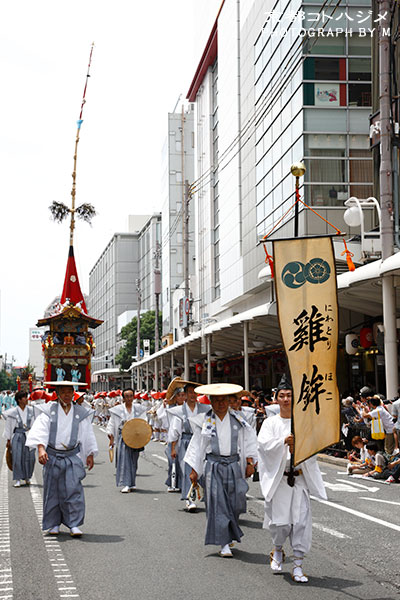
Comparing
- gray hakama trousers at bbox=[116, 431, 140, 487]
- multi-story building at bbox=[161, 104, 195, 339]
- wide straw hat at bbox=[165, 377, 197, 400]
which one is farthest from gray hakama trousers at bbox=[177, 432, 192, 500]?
multi-story building at bbox=[161, 104, 195, 339]

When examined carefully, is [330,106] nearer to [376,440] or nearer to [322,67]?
[322,67]

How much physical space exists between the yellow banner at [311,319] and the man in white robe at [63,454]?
2907 mm

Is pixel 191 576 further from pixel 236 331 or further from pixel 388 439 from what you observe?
pixel 236 331

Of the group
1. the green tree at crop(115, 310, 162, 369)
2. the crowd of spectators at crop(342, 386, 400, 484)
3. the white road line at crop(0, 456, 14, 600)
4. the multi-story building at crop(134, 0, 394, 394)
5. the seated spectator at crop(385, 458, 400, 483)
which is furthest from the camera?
the green tree at crop(115, 310, 162, 369)

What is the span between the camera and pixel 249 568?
742cm

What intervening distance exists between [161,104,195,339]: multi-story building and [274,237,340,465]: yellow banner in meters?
75.6

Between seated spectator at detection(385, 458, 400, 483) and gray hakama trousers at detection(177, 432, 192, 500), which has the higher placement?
gray hakama trousers at detection(177, 432, 192, 500)

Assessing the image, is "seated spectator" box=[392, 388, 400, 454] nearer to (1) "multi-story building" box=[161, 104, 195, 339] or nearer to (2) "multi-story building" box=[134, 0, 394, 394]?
(2) "multi-story building" box=[134, 0, 394, 394]

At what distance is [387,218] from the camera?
18312 millimetres

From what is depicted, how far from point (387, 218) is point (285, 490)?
1217 cm

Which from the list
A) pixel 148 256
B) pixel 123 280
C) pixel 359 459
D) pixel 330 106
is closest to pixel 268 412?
pixel 359 459

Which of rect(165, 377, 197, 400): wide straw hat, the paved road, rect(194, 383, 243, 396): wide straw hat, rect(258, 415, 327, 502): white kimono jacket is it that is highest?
rect(165, 377, 197, 400): wide straw hat

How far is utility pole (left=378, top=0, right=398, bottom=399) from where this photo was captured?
17906 millimetres

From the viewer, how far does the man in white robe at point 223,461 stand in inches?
317
